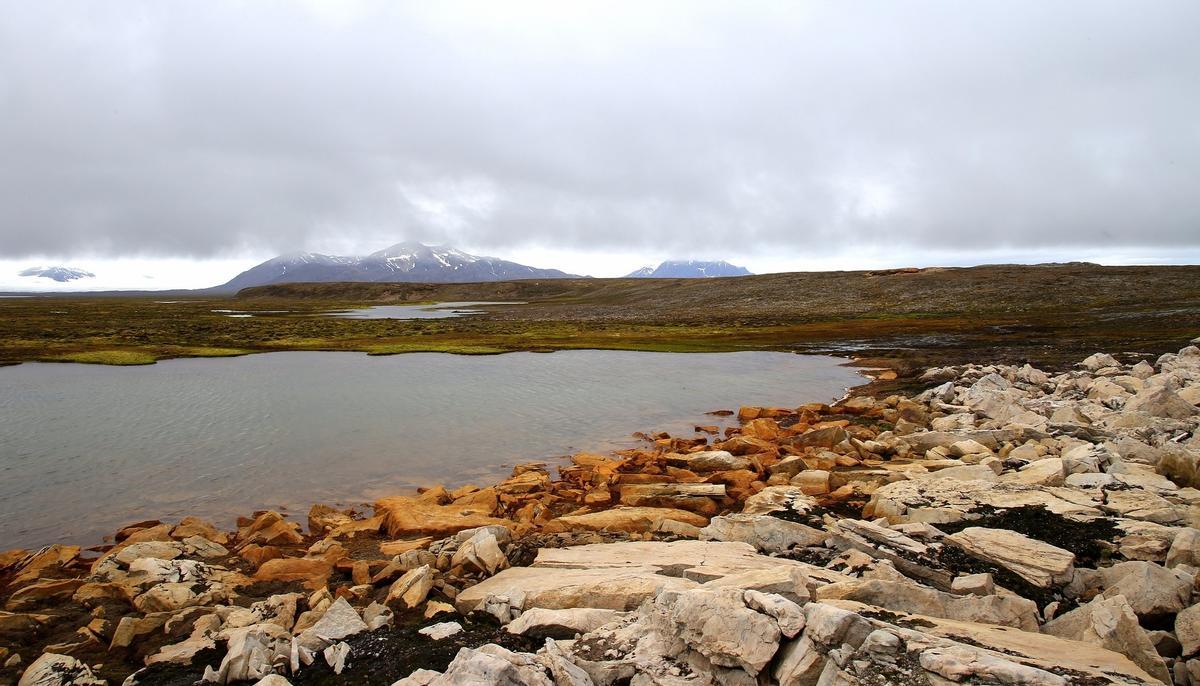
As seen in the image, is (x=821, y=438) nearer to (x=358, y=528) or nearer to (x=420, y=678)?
(x=358, y=528)

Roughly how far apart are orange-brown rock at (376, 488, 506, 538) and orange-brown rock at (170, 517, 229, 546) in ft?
11.1

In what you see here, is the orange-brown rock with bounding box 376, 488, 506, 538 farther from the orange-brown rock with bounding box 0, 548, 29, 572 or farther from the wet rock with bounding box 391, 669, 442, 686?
the orange-brown rock with bounding box 0, 548, 29, 572

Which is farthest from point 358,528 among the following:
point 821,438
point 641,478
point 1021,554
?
point 821,438

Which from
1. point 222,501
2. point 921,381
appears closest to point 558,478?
point 222,501

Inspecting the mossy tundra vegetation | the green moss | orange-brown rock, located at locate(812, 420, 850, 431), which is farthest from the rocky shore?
the green moss

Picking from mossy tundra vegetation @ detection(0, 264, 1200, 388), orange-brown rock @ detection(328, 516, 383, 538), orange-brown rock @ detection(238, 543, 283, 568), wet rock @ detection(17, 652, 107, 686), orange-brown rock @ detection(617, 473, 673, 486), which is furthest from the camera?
mossy tundra vegetation @ detection(0, 264, 1200, 388)

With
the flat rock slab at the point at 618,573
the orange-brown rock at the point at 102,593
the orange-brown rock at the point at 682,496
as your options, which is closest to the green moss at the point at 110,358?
the orange-brown rock at the point at 102,593

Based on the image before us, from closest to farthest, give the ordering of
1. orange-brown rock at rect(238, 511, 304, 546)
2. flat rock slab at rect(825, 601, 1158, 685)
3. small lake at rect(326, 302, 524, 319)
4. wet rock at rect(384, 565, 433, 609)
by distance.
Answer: flat rock slab at rect(825, 601, 1158, 685) → wet rock at rect(384, 565, 433, 609) → orange-brown rock at rect(238, 511, 304, 546) → small lake at rect(326, 302, 524, 319)

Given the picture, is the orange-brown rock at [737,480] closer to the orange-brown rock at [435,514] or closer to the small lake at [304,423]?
the orange-brown rock at [435,514]

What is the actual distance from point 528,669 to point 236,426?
24494 mm

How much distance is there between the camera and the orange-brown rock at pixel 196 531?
1325 centimetres

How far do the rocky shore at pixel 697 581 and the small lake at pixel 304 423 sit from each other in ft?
10.1

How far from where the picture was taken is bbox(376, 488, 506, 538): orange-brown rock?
43.1 feet

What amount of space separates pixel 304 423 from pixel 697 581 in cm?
2306
